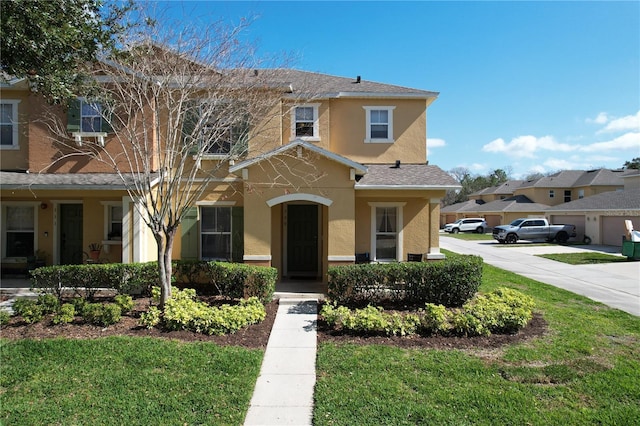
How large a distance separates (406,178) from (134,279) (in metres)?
8.33

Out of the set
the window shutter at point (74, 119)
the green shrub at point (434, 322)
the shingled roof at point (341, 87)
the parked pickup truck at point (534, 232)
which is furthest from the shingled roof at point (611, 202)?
the window shutter at point (74, 119)

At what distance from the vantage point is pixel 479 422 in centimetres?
398

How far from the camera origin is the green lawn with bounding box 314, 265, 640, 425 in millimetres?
4121

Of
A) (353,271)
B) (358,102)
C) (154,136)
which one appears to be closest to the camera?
(353,271)

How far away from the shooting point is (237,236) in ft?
35.7

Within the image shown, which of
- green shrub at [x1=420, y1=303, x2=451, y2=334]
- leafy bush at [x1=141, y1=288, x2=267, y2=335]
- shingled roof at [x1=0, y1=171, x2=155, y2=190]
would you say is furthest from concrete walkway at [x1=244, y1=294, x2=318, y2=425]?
shingled roof at [x1=0, y1=171, x2=155, y2=190]

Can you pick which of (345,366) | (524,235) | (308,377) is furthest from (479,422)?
(524,235)

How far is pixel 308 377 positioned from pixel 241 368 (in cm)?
102

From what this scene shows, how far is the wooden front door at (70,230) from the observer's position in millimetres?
12039

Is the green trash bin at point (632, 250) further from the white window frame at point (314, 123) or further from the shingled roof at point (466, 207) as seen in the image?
the shingled roof at point (466, 207)

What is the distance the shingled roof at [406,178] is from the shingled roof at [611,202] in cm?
2056

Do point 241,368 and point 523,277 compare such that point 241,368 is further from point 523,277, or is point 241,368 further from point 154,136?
point 523,277

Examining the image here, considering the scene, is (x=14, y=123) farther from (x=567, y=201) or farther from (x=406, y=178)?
(x=567, y=201)

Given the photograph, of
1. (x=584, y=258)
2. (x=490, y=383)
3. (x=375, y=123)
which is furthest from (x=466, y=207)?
(x=490, y=383)
